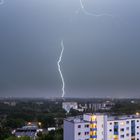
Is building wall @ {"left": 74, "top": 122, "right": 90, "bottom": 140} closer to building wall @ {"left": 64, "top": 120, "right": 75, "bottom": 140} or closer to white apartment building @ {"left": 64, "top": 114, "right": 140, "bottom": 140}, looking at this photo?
white apartment building @ {"left": 64, "top": 114, "right": 140, "bottom": 140}

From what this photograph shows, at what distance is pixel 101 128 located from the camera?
13680 mm

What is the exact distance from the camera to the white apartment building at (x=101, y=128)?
43.7ft

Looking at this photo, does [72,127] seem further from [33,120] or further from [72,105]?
[72,105]

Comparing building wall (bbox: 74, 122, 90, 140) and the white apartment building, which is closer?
building wall (bbox: 74, 122, 90, 140)

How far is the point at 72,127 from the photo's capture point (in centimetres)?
1327

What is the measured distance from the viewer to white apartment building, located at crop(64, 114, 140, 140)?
525 inches

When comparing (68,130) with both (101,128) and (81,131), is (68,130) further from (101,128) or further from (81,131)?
(101,128)

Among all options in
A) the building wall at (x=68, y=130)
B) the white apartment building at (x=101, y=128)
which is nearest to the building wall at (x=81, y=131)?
the white apartment building at (x=101, y=128)

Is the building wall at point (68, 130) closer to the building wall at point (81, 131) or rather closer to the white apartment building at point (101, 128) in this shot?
the white apartment building at point (101, 128)

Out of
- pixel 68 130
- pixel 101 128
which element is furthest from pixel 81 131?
pixel 101 128

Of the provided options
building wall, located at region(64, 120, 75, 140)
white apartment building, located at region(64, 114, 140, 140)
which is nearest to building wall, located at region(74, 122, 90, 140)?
white apartment building, located at region(64, 114, 140, 140)

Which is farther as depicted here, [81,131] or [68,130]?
[68,130]

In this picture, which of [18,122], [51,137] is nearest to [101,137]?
[51,137]

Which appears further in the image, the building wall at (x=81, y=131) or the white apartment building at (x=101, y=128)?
the white apartment building at (x=101, y=128)
